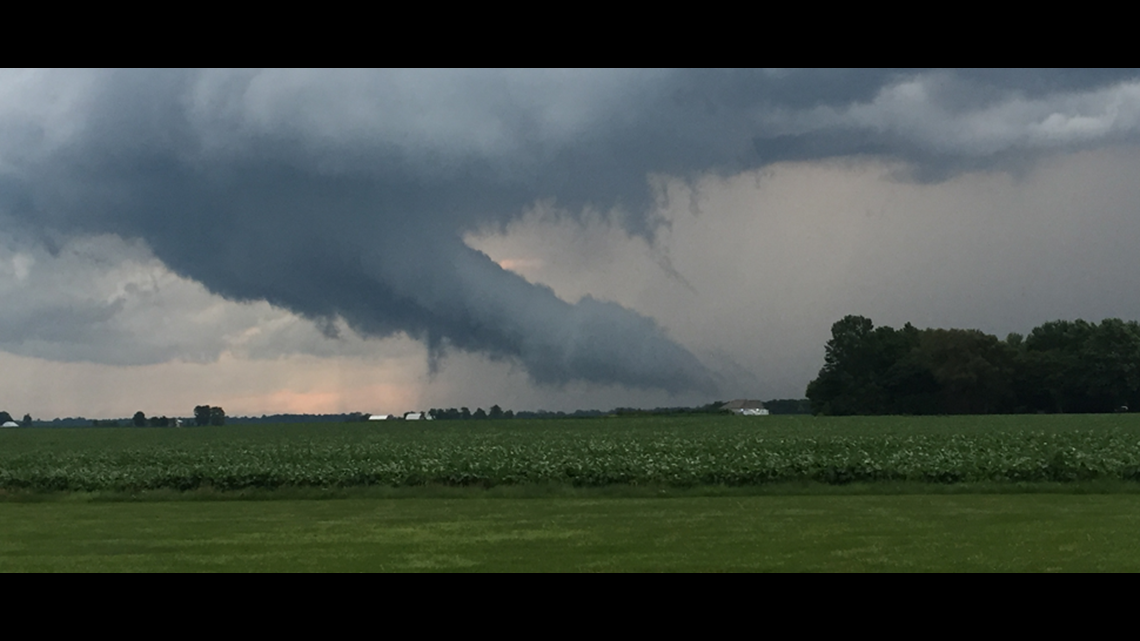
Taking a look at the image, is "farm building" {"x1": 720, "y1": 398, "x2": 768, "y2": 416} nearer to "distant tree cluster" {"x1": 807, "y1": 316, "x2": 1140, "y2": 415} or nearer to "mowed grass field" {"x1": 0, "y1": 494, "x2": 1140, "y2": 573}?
"distant tree cluster" {"x1": 807, "y1": 316, "x2": 1140, "y2": 415}

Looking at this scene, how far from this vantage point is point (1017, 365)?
90.6 meters

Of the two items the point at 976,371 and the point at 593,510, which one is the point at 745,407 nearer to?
the point at 976,371

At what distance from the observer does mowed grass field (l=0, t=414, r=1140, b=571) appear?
1055 cm

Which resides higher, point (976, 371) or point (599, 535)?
point (976, 371)

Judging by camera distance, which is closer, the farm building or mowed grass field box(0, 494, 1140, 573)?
mowed grass field box(0, 494, 1140, 573)

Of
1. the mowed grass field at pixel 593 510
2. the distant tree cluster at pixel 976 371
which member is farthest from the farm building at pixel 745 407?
the mowed grass field at pixel 593 510

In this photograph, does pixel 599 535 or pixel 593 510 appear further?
pixel 593 510

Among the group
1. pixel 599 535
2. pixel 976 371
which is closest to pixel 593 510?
pixel 599 535

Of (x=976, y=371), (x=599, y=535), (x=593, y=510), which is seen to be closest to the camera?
(x=599, y=535)

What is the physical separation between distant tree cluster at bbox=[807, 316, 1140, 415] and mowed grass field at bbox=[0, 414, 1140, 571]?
6898 cm

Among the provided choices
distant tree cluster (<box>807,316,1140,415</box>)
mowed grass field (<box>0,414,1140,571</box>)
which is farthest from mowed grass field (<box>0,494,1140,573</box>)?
distant tree cluster (<box>807,316,1140,415</box>)

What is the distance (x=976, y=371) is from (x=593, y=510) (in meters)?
84.7

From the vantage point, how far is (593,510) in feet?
51.0
